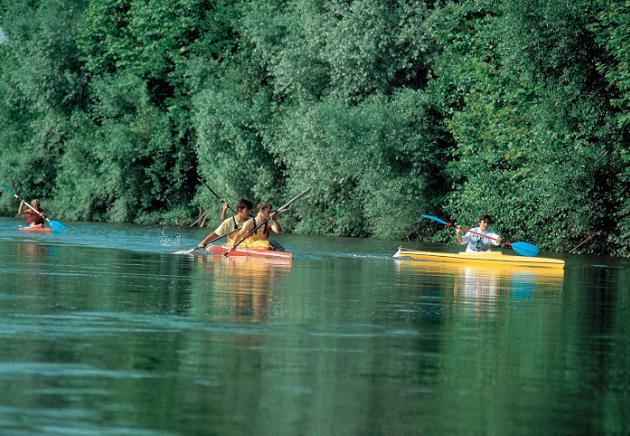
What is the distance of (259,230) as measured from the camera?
97.2 feet

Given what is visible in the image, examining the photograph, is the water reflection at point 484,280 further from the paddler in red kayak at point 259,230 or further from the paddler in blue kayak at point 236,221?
the paddler in blue kayak at point 236,221

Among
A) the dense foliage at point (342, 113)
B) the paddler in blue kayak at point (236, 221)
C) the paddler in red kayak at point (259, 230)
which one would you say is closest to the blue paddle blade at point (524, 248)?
the paddler in red kayak at point (259, 230)

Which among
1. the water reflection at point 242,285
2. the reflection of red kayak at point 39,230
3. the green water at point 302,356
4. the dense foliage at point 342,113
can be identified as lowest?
the green water at point 302,356

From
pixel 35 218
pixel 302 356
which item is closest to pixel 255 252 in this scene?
pixel 35 218

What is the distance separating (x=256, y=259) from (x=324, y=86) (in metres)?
24.0

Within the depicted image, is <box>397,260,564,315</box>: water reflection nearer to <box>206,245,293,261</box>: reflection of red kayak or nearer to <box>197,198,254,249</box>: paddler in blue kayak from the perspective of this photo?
<box>206,245,293,261</box>: reflection of red kayak

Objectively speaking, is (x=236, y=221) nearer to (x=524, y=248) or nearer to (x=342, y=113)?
(x=524, y=248)

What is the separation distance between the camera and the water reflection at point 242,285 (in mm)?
15188

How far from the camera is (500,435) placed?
26.8ft

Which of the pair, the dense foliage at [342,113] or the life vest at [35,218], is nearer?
the dense foliage at [342,113]

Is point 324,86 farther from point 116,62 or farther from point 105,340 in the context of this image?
point 105,340

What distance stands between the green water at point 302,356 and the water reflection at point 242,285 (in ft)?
0.18

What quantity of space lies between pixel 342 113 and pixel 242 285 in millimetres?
28700

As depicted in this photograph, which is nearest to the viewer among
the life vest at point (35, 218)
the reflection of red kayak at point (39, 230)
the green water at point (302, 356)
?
the green water at point (302, 356)
